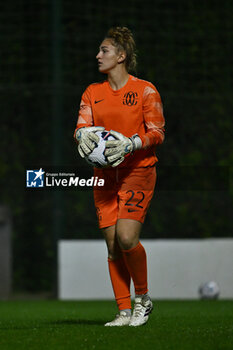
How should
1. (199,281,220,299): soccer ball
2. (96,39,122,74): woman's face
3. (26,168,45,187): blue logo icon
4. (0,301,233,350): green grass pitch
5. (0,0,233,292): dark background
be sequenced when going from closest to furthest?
1. (0,301,233,350): green grass pitch
2. (96,39,122,74): woman's face
3. (26,168,45,187): blue logo icon
4. (199,281,220,299): soccer ball
5. (0,0,233,292): dark background

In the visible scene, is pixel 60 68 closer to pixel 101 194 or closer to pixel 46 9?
pixel 46 9

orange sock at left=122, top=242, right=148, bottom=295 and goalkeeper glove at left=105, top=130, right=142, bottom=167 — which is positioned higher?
goalkeeper glove at left=105, top=130, right=142, bottom=167

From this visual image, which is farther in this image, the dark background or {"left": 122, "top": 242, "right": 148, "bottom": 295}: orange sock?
the dark background

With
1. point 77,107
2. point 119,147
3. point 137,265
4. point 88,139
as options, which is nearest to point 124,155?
point 119,147

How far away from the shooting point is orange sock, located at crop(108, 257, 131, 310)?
19.3ft

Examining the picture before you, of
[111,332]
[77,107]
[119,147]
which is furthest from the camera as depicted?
[77,107]

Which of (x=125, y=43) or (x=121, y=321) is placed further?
(x=125, y=43)

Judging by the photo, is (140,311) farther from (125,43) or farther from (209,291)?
(209,291)

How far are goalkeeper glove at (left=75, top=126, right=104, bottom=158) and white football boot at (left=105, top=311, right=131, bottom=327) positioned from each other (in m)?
1.15

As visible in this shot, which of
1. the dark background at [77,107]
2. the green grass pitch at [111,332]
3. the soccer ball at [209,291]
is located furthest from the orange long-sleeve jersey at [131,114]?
the dark background at [77,107]

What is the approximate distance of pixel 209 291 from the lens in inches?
396

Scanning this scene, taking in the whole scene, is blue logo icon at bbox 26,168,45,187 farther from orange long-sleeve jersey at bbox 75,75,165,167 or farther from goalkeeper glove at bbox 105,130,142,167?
goalkeeper glove at bbox 105,130,142,167

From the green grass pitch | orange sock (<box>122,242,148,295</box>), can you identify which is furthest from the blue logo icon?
the green grass pitch

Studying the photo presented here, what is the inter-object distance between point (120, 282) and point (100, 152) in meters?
0.97
